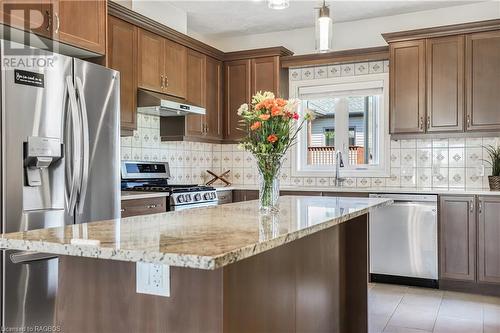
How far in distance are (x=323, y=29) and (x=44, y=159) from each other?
1.70m

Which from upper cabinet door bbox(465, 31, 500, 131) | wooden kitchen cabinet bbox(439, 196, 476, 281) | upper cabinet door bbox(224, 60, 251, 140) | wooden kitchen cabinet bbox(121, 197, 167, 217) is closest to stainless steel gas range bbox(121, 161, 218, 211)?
wooden kitchen cabinet bbox(121, 197, 167, 217)

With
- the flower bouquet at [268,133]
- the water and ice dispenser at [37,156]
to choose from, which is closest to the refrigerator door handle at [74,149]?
the water and ice dispenser at [37,156]

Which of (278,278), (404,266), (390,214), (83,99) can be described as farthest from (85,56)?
(404,266)

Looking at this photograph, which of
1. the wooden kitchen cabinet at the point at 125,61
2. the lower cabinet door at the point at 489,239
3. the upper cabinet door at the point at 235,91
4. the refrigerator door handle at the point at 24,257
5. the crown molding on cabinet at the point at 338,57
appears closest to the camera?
the refrigerator door handle at the point at 24,257

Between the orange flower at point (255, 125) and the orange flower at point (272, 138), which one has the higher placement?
the orange flower at point (255, 125)

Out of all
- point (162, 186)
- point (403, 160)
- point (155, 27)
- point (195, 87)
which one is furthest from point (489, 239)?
point (155, 27)

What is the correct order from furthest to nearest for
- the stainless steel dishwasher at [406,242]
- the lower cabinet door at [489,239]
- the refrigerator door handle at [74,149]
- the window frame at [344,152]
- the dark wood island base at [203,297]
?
the window frame at [344,152] → the stainless steel dishwasher at [406,242] → the lower cabinet door at [489,239] → the refrigerator door handle at [74,149] → the dark wood island base at [203,297]

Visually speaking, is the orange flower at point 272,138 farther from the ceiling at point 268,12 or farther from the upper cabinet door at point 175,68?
the ceiling at point 268,12

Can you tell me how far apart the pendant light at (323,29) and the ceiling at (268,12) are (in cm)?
233

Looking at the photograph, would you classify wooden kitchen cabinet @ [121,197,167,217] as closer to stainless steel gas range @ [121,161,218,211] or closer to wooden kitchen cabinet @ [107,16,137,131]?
stainless steel gas range @ [121,161,218,211]

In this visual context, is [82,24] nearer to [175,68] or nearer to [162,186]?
[175,68]

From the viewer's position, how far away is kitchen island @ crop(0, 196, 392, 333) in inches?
48.6

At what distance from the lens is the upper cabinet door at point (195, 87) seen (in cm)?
484

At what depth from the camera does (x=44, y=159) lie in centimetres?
262
